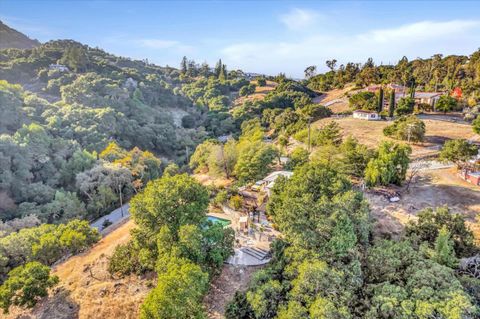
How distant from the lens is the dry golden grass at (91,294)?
1680 cm

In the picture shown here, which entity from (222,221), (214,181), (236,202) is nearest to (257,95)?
(214,181)

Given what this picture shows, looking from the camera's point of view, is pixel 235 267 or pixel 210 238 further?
pixel 235 267

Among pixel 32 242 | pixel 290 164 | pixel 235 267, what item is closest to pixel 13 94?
pixel 32 242

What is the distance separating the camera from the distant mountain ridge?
344 feet

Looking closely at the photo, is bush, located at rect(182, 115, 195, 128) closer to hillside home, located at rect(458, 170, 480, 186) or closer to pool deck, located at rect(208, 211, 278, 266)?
pool deck, located at rect(208, 211, 278, 266)

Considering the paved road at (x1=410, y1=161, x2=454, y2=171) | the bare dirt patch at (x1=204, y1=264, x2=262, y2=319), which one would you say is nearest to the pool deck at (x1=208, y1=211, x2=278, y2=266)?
the bare dirt patch at (x1=204, y1=264, x2=262, y2=319)

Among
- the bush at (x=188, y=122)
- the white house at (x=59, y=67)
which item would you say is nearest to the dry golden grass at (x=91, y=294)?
the bush at (x=188, y=122)

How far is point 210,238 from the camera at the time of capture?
17188 millimetres

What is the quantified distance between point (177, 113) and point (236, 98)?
2363cm

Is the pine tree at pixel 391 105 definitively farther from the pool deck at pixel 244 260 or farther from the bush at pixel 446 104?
the pool deck at pixel 244 260

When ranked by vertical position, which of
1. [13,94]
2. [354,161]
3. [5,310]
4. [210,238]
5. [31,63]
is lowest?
[5,310]

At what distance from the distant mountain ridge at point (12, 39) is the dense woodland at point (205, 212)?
64912 mm

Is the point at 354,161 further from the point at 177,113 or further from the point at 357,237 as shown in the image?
the point at 177,113

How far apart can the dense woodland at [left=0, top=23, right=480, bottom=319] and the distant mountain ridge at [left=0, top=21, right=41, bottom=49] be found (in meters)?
64.9
